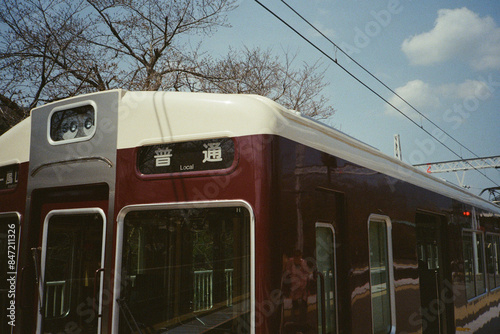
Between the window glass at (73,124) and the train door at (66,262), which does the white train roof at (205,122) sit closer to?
the window glass at (73,124)

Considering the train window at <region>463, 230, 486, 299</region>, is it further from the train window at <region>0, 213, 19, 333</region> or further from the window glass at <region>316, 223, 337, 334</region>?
the train window at <region>0, 213, 19, 333</region>

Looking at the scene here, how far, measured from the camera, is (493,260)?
7320 millimetres

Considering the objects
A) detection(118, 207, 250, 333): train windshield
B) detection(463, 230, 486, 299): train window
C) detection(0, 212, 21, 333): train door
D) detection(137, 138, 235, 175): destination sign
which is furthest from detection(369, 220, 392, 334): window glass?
detection(0, 212, 21, 333): train door

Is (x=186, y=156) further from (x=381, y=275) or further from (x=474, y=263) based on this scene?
(x=474, y=263)

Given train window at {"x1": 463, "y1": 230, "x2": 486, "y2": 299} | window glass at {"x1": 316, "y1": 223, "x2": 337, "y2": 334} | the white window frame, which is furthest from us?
train window at {"x1": 463, "y1": 230, "x2": 486, "y2": 299}

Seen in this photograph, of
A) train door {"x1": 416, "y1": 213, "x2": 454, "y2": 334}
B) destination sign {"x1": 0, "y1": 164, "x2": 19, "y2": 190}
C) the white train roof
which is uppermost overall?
the white train roof

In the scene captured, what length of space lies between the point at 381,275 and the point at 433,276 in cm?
187

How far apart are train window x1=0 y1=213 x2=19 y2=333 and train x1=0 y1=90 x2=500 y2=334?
2 centimetres

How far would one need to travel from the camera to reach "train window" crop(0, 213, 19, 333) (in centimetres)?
356

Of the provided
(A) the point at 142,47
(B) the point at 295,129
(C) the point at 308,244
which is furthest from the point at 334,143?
(A) the point at 142,47

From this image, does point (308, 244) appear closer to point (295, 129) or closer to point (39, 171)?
point (295, 129)

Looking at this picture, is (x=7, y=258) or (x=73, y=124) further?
(x=7, y=258)

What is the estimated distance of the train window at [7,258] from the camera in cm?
356

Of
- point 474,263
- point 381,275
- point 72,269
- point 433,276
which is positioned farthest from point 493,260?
point 72,269
